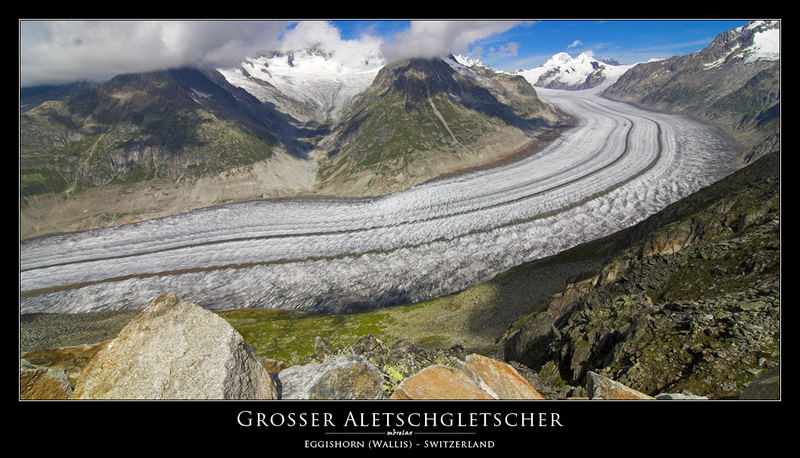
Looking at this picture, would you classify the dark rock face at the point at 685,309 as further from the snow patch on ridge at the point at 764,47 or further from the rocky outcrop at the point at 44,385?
the snow patch on ridge at the point at 764,47

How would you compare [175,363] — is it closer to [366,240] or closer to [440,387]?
[440,387]

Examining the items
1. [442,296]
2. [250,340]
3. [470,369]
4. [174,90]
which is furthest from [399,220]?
[174,90]

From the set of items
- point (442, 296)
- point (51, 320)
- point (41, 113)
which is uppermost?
point (41, 113)

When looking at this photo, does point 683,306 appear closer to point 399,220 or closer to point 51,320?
point 399,220

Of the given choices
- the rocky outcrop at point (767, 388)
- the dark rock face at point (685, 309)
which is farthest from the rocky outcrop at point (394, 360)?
the rocky outcrop at point (767, 388)

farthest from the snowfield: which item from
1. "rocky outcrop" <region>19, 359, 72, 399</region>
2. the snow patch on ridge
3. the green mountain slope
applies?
the snow patch on ridge

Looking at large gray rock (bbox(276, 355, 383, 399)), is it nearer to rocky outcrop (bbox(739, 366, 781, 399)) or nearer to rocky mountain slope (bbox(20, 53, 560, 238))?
rocky outcrop (bbox(739, 366, 781, 399))
